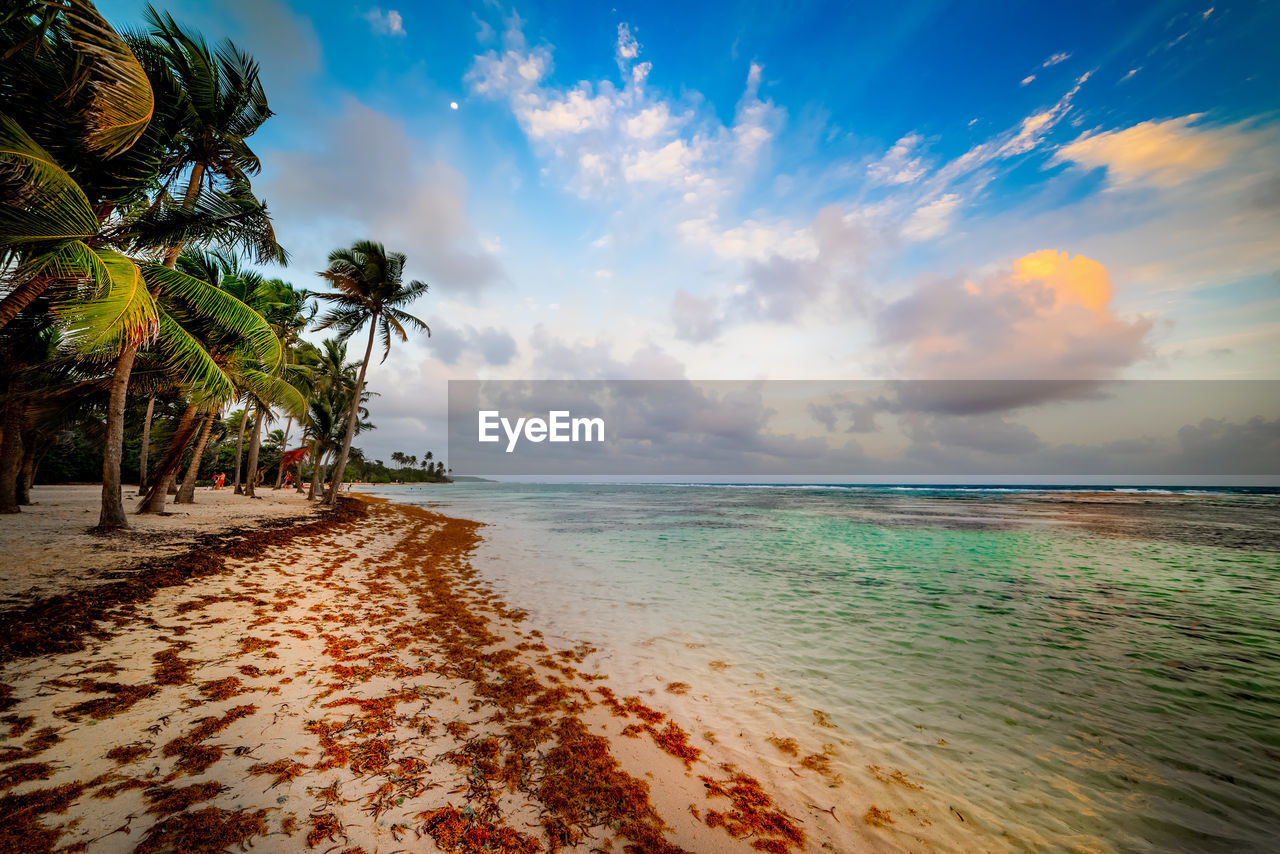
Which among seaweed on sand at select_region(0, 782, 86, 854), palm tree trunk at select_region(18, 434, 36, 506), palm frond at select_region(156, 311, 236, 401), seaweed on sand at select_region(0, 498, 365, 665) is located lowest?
seaweed on sand at select_region(0, 782, 86, 854)

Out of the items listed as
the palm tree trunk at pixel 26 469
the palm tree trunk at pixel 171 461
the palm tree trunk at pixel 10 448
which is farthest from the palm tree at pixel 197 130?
the palm tree trunk at pixel 26 469

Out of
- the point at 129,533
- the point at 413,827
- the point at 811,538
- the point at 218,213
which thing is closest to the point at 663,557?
the point at 811,538

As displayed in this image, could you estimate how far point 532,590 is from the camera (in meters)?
9.09

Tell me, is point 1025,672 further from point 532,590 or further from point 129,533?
point 129,533

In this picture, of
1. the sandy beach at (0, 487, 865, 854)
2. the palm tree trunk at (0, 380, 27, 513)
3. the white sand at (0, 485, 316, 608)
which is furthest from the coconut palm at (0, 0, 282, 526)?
the palm tree trunk at (0, 380, 27, 513)

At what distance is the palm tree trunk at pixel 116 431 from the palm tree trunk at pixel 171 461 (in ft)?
8.48

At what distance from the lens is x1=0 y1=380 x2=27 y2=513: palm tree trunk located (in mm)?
11586

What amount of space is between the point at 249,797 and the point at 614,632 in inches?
184

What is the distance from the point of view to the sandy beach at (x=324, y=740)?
253 cm

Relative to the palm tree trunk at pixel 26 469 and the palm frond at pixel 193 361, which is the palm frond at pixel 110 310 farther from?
the palm tree trunk at pixel 26 469

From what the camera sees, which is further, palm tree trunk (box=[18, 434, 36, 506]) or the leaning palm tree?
the leaning palm tree

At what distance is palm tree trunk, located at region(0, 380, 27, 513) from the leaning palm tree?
907 centimetres

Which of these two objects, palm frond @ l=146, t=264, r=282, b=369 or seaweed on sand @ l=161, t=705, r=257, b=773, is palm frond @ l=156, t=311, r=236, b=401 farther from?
seaweed on sand @ l=161, t=705, r=257, b=773

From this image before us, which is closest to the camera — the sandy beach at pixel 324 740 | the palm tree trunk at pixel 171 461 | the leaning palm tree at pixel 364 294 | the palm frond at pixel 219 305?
the sandy beach at pixel 324 740
